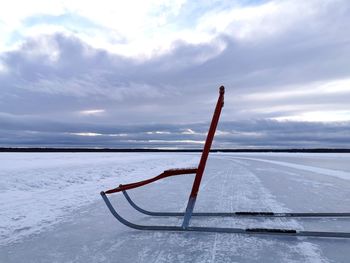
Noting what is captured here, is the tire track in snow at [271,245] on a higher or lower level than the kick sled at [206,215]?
lower

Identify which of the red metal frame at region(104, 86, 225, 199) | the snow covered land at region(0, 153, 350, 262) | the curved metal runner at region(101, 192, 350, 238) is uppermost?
the red metal frame at region(104, 86, 225, 199)

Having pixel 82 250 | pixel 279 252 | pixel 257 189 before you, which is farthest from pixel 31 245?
pixel 257 189

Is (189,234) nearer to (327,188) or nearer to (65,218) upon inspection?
(65,218)

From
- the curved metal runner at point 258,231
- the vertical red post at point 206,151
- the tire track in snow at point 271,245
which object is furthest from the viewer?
the vertical red post at point 206,151

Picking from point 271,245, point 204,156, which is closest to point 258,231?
point 271,245

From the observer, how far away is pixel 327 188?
1002 centimetres

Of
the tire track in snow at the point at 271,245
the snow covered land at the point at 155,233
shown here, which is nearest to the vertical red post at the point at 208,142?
the snow covered land at the point at 155,233

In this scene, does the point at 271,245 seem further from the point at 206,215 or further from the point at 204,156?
the point at 206,215

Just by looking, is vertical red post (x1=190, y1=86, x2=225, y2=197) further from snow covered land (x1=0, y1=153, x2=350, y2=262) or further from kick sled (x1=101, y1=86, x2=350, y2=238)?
snow covered land (x1=0, y1=153, x2=350, y2=262)

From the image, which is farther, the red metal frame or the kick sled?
the red metal frame

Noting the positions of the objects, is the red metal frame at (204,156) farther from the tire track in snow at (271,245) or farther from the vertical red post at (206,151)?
the tire track in snow at (271,245)

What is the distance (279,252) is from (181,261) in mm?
1267

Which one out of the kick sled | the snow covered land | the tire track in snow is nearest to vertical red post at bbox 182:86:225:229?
the kick sled

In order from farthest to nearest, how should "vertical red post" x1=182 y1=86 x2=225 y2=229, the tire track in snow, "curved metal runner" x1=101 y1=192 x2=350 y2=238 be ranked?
"vertical red post" x1=182 y1=86 x2=225 y2=229 → "curved metal runner" x1=101 y1=192 x2=350 y2=238 → the tire track in snow
